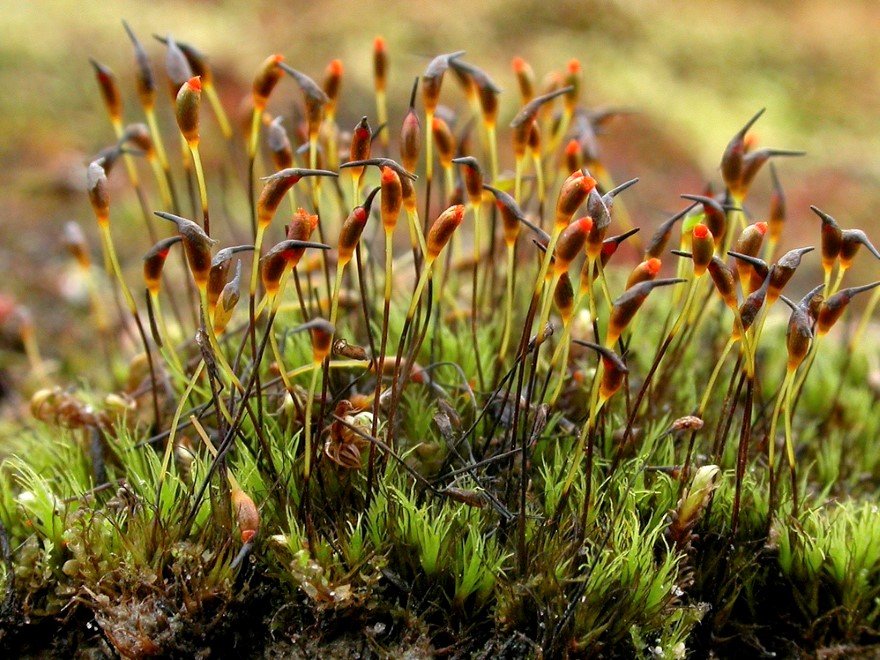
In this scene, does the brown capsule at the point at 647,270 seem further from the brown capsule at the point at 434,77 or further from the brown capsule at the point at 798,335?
the brown capsule at the point at 434,77

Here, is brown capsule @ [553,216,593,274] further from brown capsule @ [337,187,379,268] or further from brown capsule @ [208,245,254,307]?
brown capsule @ [208,245,254,307]

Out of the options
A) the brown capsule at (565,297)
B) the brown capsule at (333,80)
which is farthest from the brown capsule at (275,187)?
the brown capsule at (333,80)

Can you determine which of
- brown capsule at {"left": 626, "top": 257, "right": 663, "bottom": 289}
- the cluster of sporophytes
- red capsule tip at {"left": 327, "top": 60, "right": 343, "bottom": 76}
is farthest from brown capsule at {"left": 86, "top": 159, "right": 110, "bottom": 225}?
brown capsule at {"left": 626, "top": 257, "right": 663, "bottom": 289}

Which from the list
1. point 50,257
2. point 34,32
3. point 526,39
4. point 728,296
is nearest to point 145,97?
point 728,296

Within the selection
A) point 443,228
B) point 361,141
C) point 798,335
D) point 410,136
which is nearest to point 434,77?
point 410,136

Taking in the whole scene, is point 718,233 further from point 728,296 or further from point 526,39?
point 526,39

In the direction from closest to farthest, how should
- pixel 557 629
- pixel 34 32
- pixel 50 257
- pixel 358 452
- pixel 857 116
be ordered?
pixel 557 629
pixel 358 452
pixel 50 257
pixel 34 32
pixel 857 116
